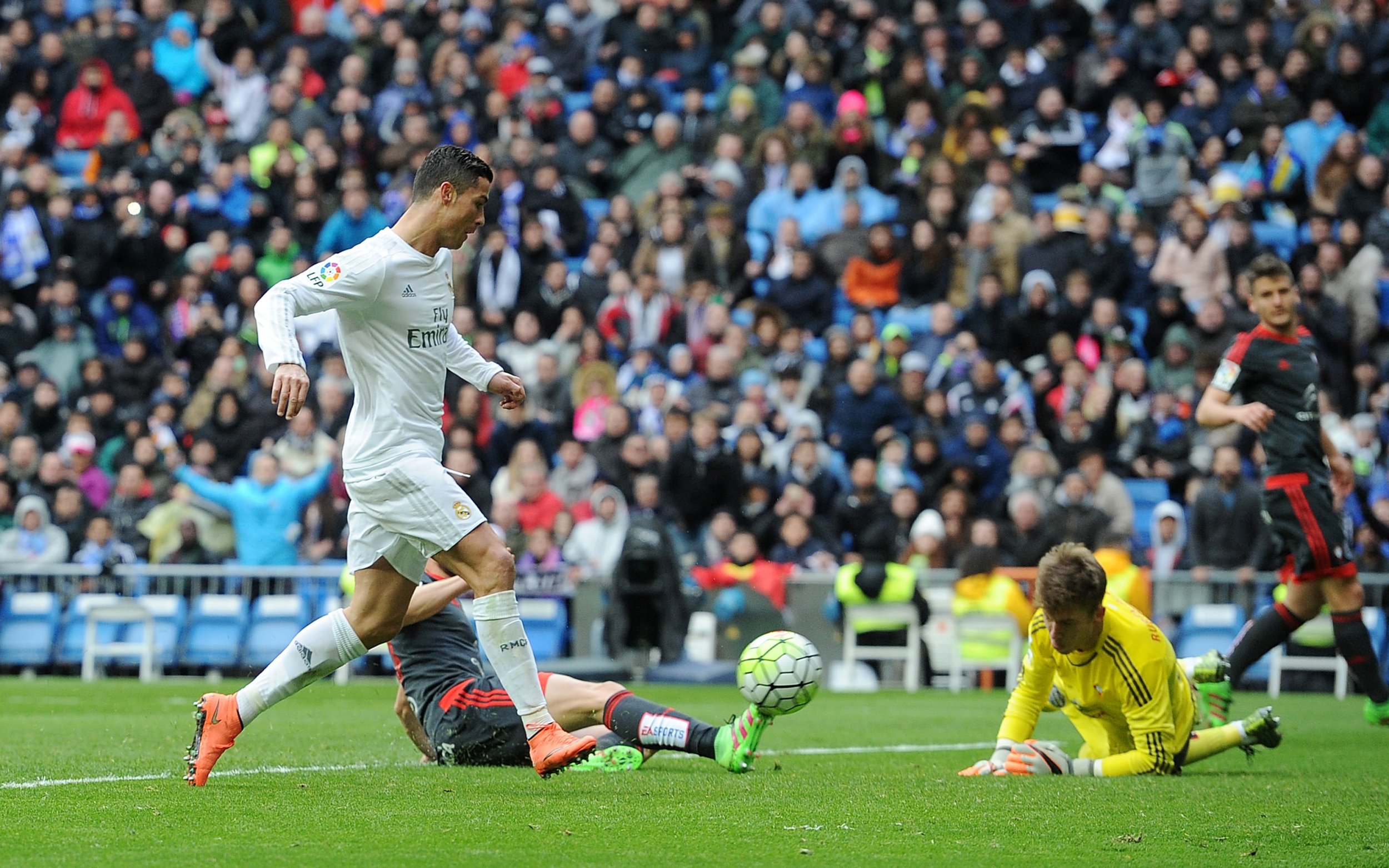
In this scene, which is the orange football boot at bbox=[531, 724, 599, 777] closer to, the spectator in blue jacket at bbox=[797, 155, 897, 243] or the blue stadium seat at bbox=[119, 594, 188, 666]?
the blue stadium seat at bbox=[119, 594, 188, 666]

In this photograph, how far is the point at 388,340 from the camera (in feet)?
22.8

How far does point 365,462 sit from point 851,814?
2.28 metres

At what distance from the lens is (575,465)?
18516 millimetres

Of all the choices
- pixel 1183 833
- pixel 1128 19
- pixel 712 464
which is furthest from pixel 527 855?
pixel 1128 19

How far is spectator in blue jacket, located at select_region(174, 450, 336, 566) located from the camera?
1778cm

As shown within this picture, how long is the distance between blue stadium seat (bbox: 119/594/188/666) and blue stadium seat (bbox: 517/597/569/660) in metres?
3.33

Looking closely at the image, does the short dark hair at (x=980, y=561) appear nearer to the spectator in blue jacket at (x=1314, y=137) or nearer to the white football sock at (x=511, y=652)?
the spectator in blue jacket at (x=1314, y=137)

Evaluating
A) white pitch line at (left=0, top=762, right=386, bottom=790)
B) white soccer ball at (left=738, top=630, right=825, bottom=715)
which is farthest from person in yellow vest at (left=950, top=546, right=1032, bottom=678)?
white soccer ball at (left=738, top=630, right=825, bottom=715)

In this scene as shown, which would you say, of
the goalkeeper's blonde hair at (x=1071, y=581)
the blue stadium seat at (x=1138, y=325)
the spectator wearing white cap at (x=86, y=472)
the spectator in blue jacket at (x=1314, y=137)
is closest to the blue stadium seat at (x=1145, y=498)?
the blue stadium seat at (x=1138, y=325)

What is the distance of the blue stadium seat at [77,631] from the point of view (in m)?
17.2

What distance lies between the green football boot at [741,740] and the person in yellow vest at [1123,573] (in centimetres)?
925

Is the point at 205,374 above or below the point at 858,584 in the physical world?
above

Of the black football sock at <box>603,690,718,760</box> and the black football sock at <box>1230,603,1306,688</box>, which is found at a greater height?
the black football sock at <box>1230,603,1306,688</box>

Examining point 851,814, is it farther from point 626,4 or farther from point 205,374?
point 626,4
